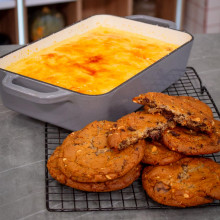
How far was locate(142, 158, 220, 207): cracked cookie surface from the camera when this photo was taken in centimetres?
105

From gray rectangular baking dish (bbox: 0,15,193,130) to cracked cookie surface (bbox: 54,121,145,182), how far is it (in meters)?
0.12

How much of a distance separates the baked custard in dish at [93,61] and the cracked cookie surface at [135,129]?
0.68 feet

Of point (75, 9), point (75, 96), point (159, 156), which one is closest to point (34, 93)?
point (75, 96)

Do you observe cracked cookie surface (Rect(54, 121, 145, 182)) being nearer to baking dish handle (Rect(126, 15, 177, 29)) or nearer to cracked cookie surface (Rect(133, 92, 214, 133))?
cracked cookie surface (Rect(133, 92, 214, 133))

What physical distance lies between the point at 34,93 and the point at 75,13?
6.31ft

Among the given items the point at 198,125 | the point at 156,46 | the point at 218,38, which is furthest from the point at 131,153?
the point at 218,38

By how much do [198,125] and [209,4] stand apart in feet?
7.37

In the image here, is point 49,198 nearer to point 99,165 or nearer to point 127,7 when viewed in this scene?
point 99,165

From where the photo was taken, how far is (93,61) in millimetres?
1521

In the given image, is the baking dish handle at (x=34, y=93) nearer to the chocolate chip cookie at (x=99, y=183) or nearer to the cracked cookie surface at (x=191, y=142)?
the chocolate chip cookie at (x=99, y=183)

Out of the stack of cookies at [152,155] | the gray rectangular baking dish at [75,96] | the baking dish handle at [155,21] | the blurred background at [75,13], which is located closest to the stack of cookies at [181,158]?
the stack of cookies at [152,155]

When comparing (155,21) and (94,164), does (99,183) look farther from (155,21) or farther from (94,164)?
(155,21)

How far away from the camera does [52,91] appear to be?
1259 mm

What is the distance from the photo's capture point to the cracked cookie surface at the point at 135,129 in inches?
42.9
